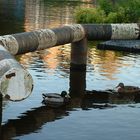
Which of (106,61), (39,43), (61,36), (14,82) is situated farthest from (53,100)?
(106,61)

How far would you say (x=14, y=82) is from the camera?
3172 centimetres

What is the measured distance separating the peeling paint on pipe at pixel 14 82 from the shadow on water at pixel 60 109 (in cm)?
380

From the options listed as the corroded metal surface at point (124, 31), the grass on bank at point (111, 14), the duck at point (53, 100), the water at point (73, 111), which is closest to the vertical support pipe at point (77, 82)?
the water at point (73, 111)

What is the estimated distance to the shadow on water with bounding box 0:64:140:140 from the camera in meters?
35.6

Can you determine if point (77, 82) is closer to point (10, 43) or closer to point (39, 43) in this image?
point (39, 43)

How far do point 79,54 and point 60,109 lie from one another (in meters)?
18.5

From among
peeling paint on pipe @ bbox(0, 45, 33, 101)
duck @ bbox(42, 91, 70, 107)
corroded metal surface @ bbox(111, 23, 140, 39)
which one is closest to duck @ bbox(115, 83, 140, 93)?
duck @ bbox(42, 91, 70, 107)

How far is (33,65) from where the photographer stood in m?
60.0

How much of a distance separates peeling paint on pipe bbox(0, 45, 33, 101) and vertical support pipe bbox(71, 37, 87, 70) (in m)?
26.7

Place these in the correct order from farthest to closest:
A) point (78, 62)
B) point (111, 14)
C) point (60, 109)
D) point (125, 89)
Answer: point (111, 14) < point (78, 62) < point (125, 89) < point (60, 109)

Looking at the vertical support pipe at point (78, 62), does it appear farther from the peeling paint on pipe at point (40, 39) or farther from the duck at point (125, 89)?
the duck at point (125, 89)

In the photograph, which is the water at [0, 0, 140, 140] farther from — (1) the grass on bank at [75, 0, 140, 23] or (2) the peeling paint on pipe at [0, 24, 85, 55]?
(1) the grass on bank at [75, 0, 140, 23]

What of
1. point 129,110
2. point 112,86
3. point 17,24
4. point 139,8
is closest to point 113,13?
point 139,8

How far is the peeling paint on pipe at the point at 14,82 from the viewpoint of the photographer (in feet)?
103
